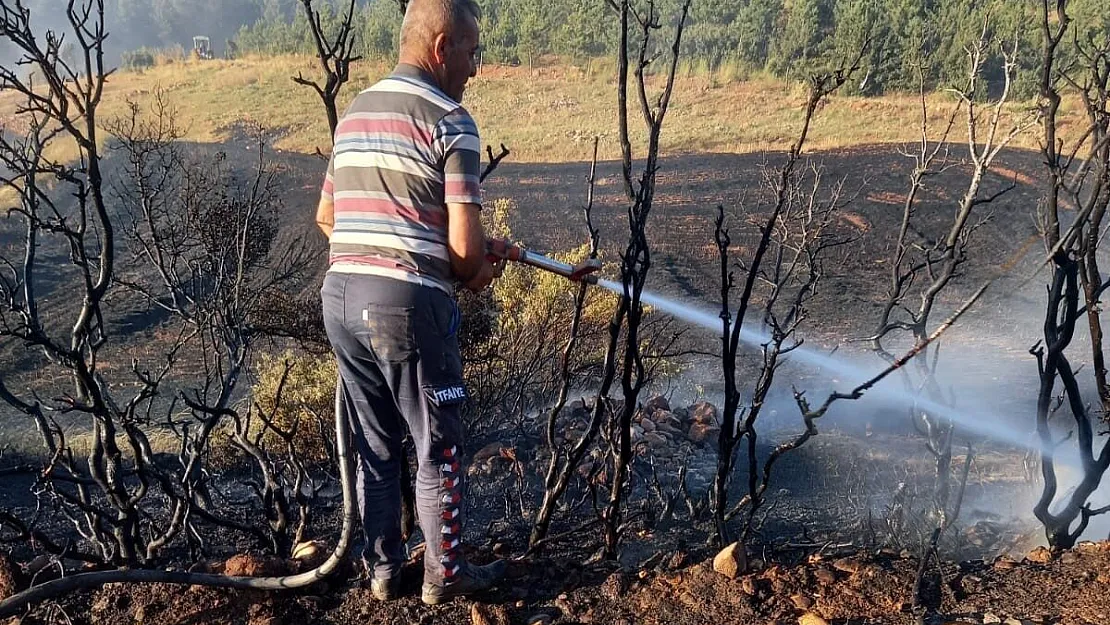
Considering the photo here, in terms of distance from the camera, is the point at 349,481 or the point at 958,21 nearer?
the point at 349,481

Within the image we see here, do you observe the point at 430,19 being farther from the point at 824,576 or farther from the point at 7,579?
the point at 7,579

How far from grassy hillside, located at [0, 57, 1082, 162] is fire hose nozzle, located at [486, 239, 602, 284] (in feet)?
43.0

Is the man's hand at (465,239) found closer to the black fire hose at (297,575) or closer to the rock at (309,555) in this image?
the black fire hose at (297,575)

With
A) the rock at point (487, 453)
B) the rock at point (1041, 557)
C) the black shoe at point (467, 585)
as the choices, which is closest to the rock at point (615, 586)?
the black shoe at point (467, 585)

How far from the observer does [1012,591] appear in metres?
1.85

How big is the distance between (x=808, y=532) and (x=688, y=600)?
1.78 meters

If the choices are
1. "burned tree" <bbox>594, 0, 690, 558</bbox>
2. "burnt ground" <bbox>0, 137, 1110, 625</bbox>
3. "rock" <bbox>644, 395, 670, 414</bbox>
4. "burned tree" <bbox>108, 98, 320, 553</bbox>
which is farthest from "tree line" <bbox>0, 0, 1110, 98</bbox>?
"burned tree" <bbox>594, 0, 690, 558</bbox>

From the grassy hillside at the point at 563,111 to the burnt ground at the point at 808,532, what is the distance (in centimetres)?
432

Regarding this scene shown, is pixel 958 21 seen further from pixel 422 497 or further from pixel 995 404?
pixel 422 497

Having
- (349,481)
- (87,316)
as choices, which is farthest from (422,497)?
(87,316)

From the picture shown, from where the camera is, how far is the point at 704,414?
5.19m

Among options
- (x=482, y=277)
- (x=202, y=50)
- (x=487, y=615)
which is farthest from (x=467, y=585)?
(x=202, y=50)

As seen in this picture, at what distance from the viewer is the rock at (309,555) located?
2.02 meters

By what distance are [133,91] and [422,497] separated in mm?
23365
